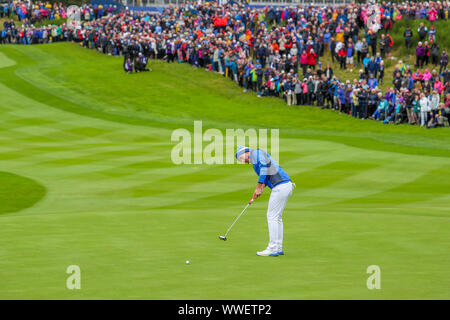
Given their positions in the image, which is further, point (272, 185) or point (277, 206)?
point (272, 185)

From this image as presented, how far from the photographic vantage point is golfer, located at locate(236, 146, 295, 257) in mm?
15398

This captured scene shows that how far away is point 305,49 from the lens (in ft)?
185

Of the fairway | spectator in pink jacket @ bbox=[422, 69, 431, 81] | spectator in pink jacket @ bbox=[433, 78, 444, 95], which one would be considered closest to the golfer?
the fairway

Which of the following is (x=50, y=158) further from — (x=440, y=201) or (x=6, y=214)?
(x=440, y=201)

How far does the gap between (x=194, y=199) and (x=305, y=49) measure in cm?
3250

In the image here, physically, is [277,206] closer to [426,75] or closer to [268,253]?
[268,253]

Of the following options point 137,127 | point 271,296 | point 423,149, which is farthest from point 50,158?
point 271,296

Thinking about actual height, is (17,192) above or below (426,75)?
below

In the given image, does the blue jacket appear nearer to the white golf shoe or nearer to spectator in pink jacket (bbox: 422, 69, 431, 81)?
the white golf shoe

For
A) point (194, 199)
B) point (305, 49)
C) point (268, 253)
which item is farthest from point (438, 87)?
point (268, 253)

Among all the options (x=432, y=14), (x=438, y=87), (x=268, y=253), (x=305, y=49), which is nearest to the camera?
(x=268, y=253)

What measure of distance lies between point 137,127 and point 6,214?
23.2 m

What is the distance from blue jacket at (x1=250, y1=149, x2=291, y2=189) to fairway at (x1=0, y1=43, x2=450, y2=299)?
1.56 m

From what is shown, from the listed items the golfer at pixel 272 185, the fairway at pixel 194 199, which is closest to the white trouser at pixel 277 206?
the golfer at pixel 272 185
